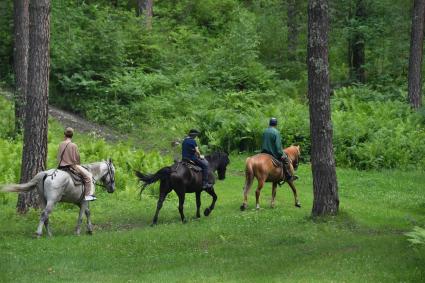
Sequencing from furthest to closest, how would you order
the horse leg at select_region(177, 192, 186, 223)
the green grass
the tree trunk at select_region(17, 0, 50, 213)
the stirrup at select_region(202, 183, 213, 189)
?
the stirrup at select_region(202, 183, 213, 189), the tree trunk at select_region(17, 0, 50, 213), the horse leg at select_region(177, 192, 186, 223), the green grass

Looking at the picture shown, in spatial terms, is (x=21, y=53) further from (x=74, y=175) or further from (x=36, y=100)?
(x=74, y=175)

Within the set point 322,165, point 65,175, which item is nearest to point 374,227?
point 322,165

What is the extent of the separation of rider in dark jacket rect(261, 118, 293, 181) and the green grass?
4.35ft

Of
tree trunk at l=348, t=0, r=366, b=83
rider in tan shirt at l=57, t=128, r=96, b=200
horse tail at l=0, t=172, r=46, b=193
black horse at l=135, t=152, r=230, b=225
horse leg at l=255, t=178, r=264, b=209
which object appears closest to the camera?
horse tail at l=0, t=172, r=46, b=193

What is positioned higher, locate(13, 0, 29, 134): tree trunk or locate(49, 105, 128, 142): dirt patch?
locate(13, 0, 29, 134): tree trunk

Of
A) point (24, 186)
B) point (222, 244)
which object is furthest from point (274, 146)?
point (24, 186)

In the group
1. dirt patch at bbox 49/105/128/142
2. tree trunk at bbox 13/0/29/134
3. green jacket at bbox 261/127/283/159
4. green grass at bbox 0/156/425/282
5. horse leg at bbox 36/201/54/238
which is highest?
tree trunk at bbox 13/0/29/134

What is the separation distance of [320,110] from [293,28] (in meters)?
28.2

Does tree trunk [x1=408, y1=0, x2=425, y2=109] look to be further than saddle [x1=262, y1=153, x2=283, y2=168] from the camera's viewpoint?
Yes

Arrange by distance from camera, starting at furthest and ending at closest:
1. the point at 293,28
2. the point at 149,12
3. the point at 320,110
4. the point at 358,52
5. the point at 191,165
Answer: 1. the point at 293,28
2. the point at 149,12
3. the point at 358,52
4. the point at 191,165
5. the point at 320,110

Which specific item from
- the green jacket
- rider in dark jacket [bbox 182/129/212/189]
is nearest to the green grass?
rider in dark jacket [bbox 182/129/212/189]

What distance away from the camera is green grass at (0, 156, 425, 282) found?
13.6 meters

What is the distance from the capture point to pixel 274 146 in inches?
874

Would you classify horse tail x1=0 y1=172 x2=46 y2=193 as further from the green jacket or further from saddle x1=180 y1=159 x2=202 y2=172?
the green jacket
